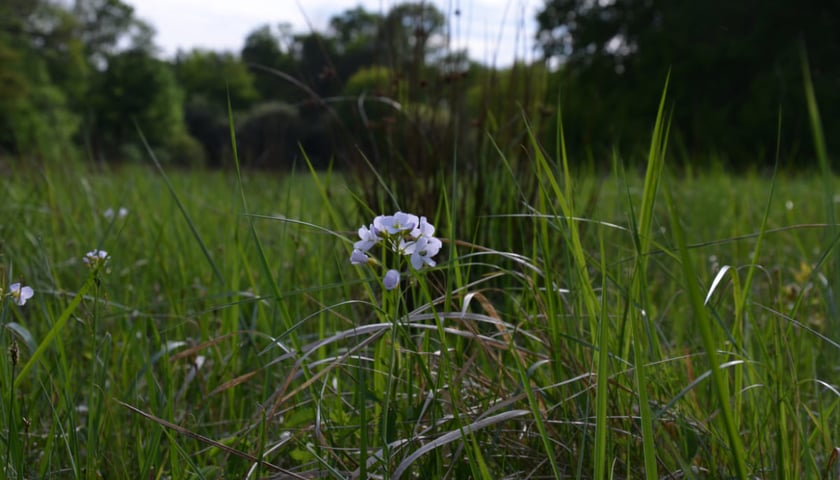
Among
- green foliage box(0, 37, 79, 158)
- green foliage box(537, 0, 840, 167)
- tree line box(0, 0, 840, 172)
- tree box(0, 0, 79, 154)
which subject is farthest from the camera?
tree box(0, 0, 79, 154)

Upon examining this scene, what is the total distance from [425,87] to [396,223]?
1.33 m

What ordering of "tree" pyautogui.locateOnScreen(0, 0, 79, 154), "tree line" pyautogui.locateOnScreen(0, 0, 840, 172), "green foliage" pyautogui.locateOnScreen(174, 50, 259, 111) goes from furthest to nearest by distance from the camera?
1. "green foliage" pyautogui.locateOnScreen(174, 50, 259, 111)
2. "tree" pyautogui.locateOnScreen(0, 0, 79, 154)
3. "tree line" pyautogui.locateOnScreen(0, 0, 840, 172)

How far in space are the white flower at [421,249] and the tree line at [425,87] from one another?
6.8 inches

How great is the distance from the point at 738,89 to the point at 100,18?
28594mm

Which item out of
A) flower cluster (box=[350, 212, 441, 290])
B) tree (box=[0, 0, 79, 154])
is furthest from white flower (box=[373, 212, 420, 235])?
tree (box=[0, 0, 79, 154])

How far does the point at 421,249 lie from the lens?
826 millimetres

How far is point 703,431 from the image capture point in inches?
36.8

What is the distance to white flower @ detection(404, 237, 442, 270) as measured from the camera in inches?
32.2

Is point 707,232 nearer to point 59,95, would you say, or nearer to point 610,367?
point 610,367

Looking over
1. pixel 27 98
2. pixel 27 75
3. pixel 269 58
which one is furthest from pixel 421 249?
pixel 27 75

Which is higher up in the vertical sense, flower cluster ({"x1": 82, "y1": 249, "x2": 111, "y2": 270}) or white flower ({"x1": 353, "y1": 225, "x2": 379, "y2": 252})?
white flower ({"x1": 353, "y1": 225, "x2": 379, "y2": 252})

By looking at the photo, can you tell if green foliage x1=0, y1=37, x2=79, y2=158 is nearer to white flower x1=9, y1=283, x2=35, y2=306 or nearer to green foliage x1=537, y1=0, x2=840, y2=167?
green foliage x1=537, y1=0, x2=840, y2=167

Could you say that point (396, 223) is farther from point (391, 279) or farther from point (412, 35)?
point (412, 35)

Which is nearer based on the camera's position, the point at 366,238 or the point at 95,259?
the point at 366,238
